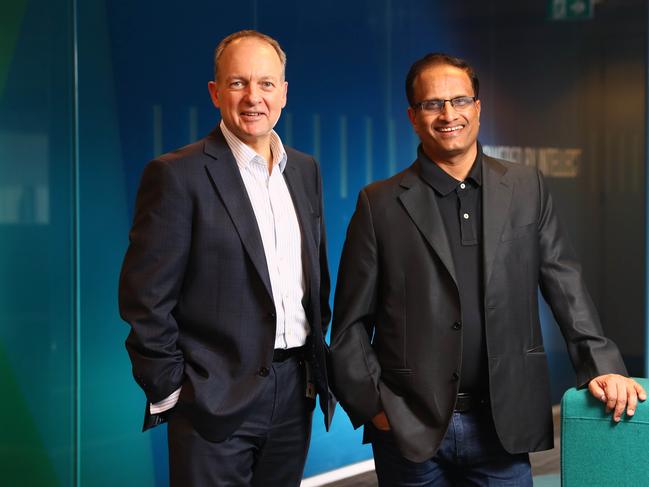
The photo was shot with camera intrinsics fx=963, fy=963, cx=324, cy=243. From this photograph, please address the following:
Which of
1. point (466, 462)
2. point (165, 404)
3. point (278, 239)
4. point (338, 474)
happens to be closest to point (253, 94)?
point (278, 239)

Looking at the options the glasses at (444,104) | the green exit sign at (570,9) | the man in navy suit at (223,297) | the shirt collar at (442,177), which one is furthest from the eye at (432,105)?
the green exit sign at (570,9)

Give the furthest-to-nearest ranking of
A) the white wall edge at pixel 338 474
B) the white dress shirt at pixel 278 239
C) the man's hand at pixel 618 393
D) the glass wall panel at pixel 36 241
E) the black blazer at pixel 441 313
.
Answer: the white wall edge at pixel 338 474 → the glass wall panel at pixel 36 241 → the white dress shirt at pixel 278 239 → the black blazer at pixel 441 313 → the man's hand at pixel 618 393

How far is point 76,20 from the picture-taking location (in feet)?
13.1

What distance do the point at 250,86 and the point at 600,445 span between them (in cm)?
126

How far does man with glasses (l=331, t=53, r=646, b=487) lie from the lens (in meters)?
2.46

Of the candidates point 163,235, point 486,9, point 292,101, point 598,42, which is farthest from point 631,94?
point 163,235

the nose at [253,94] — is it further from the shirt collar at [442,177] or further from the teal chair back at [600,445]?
the teal chair back at [600,445]

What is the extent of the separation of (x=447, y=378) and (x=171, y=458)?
0.77m

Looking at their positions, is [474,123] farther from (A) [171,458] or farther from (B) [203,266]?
(A) [171,458]

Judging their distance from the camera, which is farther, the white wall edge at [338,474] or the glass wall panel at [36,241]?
the white wall edge at [338,474]

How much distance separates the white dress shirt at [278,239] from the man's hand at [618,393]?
0.79 m

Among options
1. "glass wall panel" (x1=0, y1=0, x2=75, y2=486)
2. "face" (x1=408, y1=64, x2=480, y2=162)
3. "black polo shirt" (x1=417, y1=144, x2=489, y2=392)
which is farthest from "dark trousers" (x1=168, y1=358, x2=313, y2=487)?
"glass wall panel" (x1=0, y1=0, x2=75, y2=486)

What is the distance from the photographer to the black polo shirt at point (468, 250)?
2475 millimetres

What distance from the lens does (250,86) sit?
2539 mm
